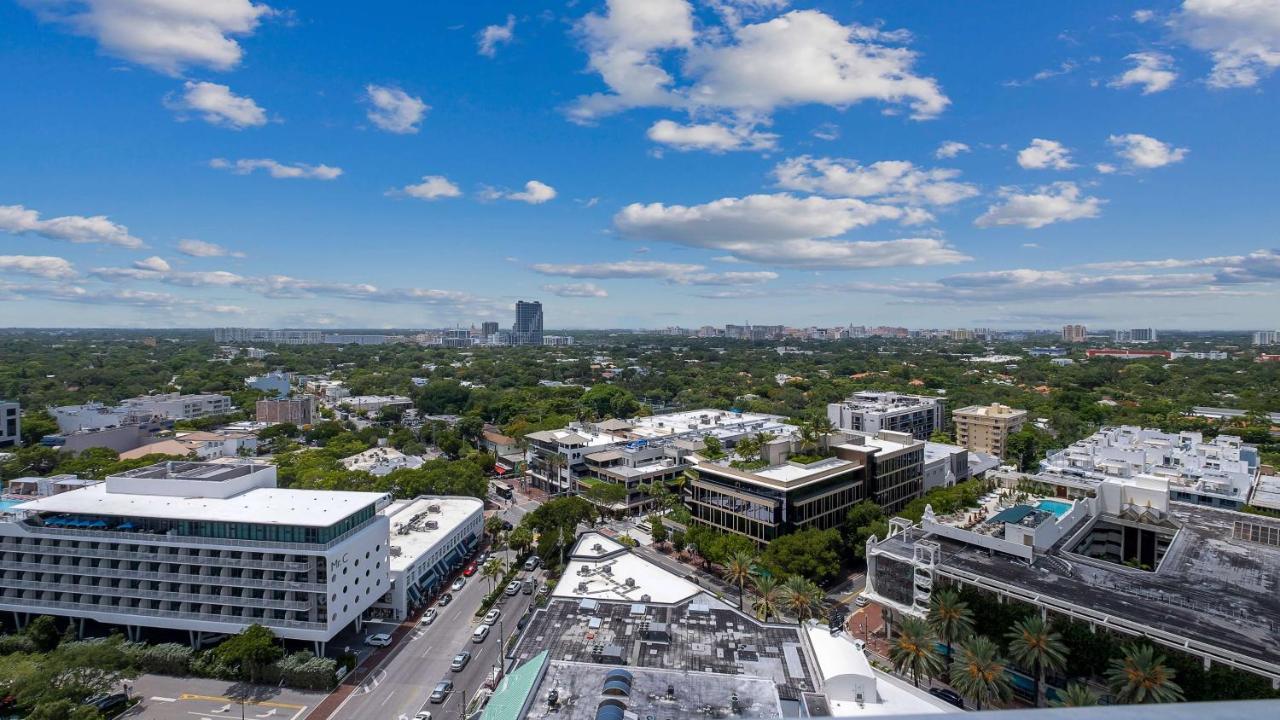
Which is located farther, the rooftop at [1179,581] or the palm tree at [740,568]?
the palm tree at [740,568]

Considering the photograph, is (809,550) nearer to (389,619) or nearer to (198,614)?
(389,619)

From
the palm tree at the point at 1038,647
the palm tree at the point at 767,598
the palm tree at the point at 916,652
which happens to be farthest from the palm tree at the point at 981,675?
the palm tree at the point at 767,598

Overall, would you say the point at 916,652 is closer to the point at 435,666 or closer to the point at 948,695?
the point at 948,695

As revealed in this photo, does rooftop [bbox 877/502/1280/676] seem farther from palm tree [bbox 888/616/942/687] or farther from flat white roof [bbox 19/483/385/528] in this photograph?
flat white roof [bbox 19/483/385/528]

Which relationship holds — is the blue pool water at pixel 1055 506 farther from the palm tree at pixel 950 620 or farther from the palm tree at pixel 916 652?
the palm tree at pixel 916 652

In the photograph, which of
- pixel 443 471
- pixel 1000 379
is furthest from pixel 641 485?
pixel 1000 379

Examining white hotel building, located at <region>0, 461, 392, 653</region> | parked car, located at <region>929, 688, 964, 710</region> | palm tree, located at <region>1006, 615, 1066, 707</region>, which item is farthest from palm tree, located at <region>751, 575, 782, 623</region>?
white hotel building, located at <region>0, 461, 392, 653</region>
